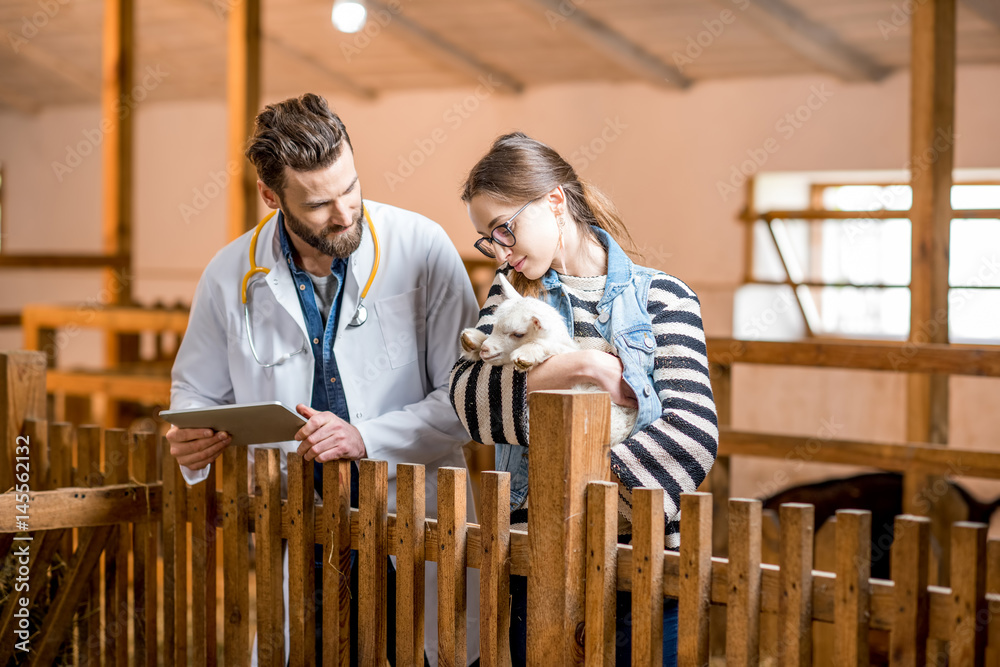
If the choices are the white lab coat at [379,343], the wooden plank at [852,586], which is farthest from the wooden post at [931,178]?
the wooden plank at [852,586]

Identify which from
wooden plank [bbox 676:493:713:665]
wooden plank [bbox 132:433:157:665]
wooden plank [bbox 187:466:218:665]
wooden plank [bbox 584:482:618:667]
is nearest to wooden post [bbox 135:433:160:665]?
wooden plank [bbox 132:433:157:665]

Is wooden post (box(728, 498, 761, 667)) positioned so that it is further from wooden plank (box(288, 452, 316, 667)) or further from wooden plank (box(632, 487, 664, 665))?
wooden plank (box(288, 452, 316, 667))

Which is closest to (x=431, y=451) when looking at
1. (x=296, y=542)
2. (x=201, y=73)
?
(x=296, y=542)

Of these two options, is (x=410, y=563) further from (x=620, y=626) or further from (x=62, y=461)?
(x=62, y=461)

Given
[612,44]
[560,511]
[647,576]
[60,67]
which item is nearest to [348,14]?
[612,44]

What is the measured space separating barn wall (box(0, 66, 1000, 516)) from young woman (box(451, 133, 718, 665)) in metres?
6.14

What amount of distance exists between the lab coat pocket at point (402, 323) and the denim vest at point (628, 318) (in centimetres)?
47

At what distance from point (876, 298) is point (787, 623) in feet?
24.9

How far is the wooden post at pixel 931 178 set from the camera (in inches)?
180

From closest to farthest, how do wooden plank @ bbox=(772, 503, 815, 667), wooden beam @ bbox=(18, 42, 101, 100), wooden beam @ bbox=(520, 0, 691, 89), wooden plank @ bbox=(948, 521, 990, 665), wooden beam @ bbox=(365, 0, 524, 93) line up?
wooden plank @ bbox=(948, 521, 990, 665)
wooden plank @ bbox=(772, 503, 815, 667)
wooden beam @ bbox=(520, 0, 691, 89)
wooden beam @ bbox=(365, 0, 524, 93)
wooden beam @ bbox=(18, 42, 101, 100)

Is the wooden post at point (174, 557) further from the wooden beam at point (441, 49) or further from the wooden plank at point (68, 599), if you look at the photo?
the wooden beam at point (441, 49)

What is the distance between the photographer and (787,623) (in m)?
1.54

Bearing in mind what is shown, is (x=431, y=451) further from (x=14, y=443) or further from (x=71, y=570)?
(x=14, y=443)

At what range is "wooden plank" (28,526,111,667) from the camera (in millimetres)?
2469
